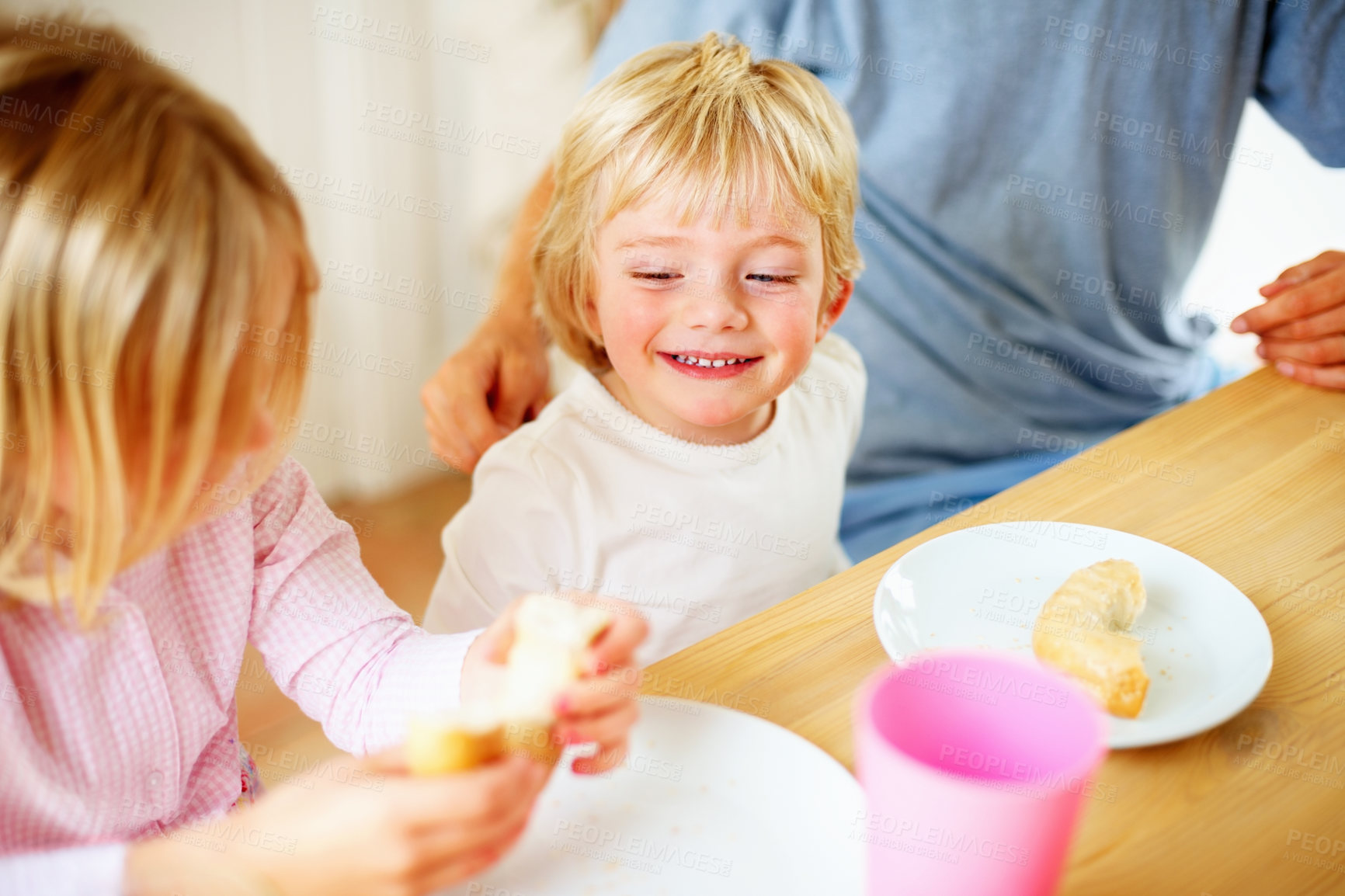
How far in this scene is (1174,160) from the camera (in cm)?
150

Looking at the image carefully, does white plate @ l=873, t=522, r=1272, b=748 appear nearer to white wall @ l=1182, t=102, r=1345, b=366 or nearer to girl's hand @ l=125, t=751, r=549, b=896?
girl's hand @ l=125, t=751, r=549, b=896

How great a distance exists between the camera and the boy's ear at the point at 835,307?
1.18m

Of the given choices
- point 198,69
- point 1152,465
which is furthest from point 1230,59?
point 198,69

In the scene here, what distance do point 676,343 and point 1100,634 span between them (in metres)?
0.50

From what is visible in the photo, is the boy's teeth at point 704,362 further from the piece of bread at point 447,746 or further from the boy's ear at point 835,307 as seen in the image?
the piece of bread at point 447,746

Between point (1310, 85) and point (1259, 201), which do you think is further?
point (1259, 201)

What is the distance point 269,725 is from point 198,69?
1.18m

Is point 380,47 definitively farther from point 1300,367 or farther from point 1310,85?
point 1300,367

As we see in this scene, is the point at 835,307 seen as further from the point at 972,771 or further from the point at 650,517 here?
the point at 972,771

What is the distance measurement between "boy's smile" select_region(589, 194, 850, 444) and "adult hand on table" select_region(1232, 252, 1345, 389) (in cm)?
52

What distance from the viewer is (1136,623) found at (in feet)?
2.57

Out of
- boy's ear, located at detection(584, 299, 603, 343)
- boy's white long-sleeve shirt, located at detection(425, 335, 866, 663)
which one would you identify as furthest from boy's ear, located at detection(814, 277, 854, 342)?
boy's ear, located at detection(584, 299, 603, 343)

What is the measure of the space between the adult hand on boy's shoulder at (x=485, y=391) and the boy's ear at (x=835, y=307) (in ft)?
1.07

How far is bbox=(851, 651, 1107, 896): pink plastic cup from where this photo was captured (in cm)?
45
